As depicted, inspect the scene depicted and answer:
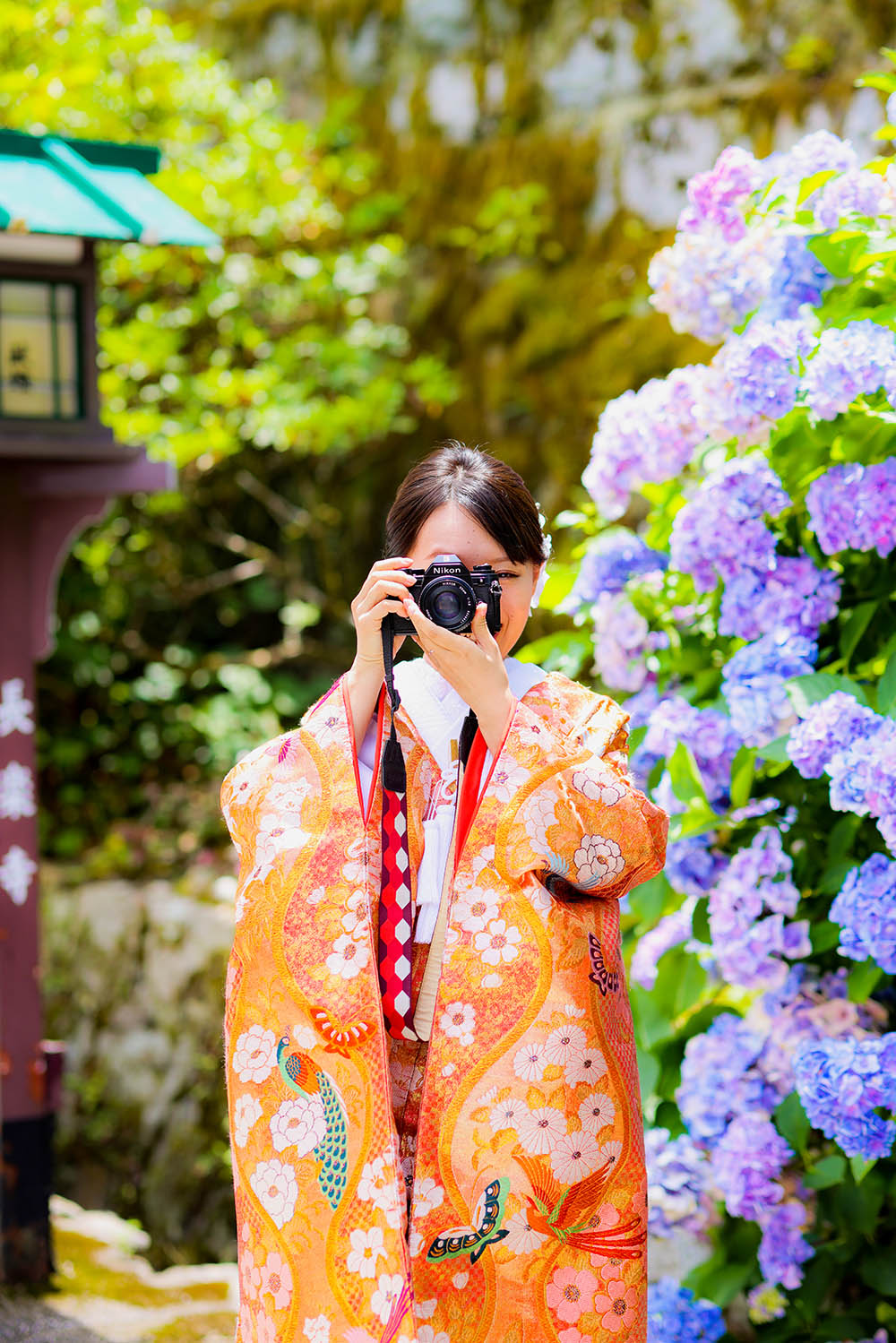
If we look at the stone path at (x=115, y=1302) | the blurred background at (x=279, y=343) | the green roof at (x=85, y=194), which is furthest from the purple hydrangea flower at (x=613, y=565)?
the blurred background at (x=279, y=343)

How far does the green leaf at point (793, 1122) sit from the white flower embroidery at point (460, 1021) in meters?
0.98

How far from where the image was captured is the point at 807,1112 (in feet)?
7.52

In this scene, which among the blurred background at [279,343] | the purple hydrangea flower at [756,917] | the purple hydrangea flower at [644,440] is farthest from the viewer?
the blurred background at [279,343]

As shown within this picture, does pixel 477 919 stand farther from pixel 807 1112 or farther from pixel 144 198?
pixel 144 198

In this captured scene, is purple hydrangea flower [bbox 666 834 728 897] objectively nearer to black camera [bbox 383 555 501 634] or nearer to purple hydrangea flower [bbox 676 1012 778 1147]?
purple hydrangea flower [bbox 676 1012 778 1147]

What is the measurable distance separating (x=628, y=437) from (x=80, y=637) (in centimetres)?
499

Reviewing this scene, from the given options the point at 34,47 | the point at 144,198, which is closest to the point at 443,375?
the point at 34,47

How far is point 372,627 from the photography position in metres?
1.80

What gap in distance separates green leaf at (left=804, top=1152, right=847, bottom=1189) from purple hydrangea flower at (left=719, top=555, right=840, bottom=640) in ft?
3.09

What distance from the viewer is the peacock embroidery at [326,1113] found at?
1753 mm

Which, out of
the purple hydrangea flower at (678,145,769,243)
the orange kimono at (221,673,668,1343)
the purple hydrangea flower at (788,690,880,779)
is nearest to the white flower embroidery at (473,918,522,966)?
the orange kimono at (221,673,668,1343)

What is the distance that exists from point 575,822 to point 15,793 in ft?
8.35

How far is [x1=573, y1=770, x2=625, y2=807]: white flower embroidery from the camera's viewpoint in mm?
1804

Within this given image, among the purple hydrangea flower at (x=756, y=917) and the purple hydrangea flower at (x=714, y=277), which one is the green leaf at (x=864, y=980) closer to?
the purple hydrangea flower at (x=756, y=917)
